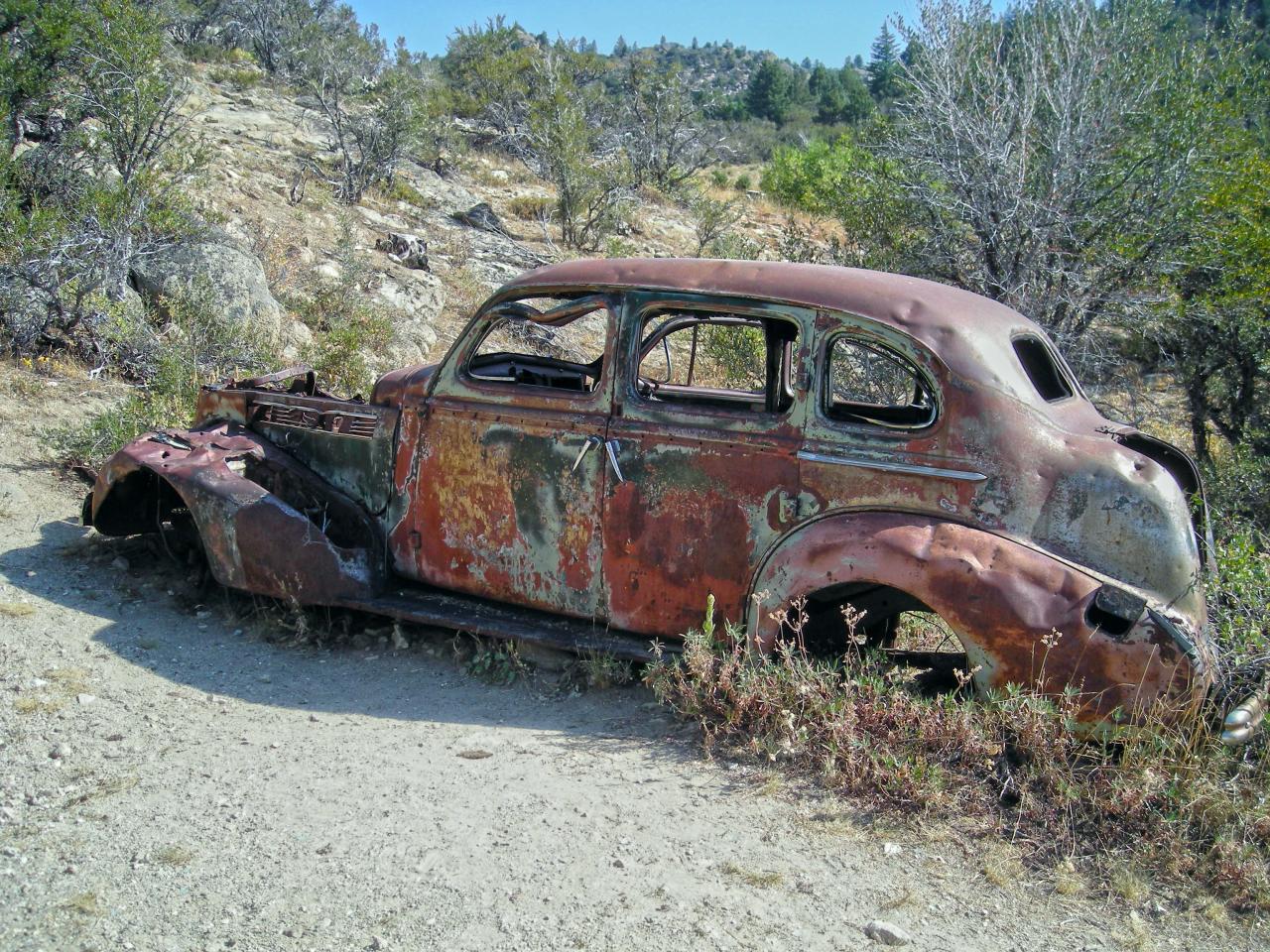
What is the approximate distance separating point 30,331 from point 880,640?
7306 millimetres

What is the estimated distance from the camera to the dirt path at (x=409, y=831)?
2.91m

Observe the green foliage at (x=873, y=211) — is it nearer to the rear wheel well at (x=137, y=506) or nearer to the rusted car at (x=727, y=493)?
the rusted car at (x=727, y=493)

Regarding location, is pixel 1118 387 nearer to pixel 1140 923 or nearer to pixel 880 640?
pixel 880 640

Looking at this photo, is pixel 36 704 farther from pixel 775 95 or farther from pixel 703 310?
pixel 775 95

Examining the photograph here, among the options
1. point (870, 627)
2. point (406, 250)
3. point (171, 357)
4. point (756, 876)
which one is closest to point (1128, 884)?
point (756, 876)

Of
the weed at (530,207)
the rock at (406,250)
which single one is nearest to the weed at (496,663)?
the rock at (406,250)

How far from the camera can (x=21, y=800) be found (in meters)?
3.46

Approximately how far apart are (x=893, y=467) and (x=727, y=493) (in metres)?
0.66

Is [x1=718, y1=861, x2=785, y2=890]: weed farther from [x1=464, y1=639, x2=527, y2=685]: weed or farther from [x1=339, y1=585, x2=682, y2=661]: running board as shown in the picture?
[x1=464, y1=639, x2=527, y2=685]: weed

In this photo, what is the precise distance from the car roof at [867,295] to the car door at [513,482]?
165mm

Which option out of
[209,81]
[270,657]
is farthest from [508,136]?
[270,657]

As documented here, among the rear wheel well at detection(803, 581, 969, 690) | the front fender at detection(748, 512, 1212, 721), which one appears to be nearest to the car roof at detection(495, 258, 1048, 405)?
the front fender at detection(748, 512, 1212, 721)

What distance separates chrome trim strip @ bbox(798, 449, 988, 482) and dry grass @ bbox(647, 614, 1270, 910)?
0.73 metres

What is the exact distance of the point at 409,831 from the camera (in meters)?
3.37
